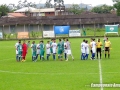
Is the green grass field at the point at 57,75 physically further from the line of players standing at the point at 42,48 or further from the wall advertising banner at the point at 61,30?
the wall advertising banner at the point at 61,30

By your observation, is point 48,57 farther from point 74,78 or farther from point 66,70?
point 74,78

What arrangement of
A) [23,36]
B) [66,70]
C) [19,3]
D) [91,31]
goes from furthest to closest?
[19,3], [91,31], [23,36], [66,70]

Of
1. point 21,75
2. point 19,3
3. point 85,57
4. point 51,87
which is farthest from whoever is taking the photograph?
point 19,3

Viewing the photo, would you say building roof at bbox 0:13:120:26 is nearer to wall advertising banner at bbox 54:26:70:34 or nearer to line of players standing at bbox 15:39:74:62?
wall advertising banner at bbox 54:26:70:34

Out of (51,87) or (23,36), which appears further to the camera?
(23,36)

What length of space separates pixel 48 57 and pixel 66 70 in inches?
319

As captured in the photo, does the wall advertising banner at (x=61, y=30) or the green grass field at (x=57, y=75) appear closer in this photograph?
the green grass field at (x=57, y=75)

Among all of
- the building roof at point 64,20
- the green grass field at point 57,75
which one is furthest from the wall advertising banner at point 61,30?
the green grass field at point 57,75

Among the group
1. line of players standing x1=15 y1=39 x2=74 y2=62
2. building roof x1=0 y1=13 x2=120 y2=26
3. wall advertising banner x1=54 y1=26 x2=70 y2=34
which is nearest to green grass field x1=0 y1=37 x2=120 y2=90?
line of players standing x1=15 y1=39 x2=74 y2=62

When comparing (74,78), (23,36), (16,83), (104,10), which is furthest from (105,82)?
(104,10)

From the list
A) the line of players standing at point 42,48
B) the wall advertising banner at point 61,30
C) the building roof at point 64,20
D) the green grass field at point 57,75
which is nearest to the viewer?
the green grass field at point 57,75

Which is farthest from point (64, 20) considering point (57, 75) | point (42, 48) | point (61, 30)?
point (57, 75)

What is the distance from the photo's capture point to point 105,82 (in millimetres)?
19984

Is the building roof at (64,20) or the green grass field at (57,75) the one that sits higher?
the green grass field at (57,75)
